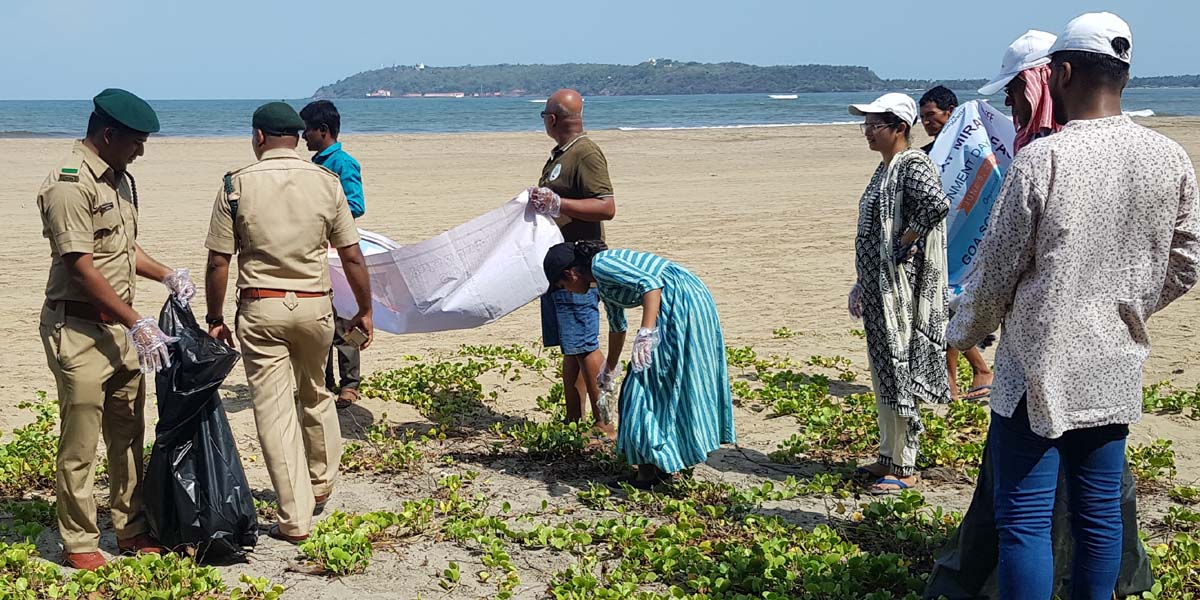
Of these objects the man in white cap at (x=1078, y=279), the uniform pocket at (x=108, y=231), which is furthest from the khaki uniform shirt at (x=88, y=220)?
the man in white cap at (x=1078, y=279)

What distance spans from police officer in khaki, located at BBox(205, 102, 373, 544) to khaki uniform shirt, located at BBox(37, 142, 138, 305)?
1.31ft

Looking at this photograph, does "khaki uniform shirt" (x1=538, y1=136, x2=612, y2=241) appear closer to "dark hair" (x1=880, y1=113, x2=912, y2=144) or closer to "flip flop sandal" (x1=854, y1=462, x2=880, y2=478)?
"dark hair" (x1=880, y1=113, x2=912, y2=144)

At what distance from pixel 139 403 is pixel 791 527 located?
116 inches

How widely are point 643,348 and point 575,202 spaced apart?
4.38 ft

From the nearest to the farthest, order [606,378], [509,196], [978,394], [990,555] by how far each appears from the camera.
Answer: [990,555], [606,378], [978,394], [509,196]

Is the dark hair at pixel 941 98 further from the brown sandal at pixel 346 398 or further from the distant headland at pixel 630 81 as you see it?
the distant headland at pixel 630 81

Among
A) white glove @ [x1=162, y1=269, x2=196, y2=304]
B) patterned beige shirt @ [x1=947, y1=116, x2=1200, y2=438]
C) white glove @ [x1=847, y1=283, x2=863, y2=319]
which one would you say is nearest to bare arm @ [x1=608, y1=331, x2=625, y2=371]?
white glove @ [x1=847, y1=283, x2=863, y2=319]

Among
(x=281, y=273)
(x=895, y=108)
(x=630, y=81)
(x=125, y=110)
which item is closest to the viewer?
(x=125, y=110)

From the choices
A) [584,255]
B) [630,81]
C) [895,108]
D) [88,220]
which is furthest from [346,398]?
Answer: [630,81]

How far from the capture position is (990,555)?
4.08 m

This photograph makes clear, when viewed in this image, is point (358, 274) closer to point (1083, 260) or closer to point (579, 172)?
point (579, 172)

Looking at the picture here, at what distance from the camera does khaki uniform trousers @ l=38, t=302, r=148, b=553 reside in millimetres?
4402

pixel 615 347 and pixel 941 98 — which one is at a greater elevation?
pixel 941 98

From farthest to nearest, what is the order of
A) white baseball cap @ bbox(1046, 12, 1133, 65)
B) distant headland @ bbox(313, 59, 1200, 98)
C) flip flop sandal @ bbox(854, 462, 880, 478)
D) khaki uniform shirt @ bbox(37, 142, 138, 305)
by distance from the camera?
1. distant headland @ bbox(313, 59, 1200, 98)
2. flip flop sandal @ bbox(854, 462, 880, 478)
3. khaki uniform shirt @ bbox(37, 142, 138, 305)
4. white baseball cap @ bbox(1046, 12, 1133, 65)
